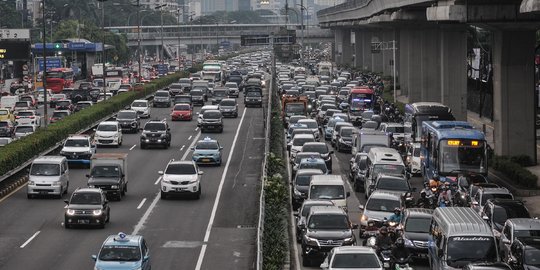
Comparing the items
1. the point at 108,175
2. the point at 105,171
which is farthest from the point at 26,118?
the point at 108,175

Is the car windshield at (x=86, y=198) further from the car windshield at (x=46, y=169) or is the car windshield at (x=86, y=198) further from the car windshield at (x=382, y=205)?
the car windshield at (x=382, y=205)

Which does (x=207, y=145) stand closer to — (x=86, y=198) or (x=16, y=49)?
(x=86, y=198)

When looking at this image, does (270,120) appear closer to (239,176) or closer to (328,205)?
(239,176)

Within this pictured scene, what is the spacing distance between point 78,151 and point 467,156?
19594mm

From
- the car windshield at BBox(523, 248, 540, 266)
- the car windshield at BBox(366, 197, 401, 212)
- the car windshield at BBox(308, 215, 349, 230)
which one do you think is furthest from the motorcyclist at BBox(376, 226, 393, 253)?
the car windshield at BBox(366, 197, 401, 212)

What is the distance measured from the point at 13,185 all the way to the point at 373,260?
27.9 meters

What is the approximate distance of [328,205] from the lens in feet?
131

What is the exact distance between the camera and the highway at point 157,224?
1491 inches

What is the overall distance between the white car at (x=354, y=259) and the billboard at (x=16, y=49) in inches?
4289

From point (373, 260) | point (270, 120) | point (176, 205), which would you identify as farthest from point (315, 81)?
point (373, 260)

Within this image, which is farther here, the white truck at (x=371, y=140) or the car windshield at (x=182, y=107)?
the car windshield at (x=182, y=107)

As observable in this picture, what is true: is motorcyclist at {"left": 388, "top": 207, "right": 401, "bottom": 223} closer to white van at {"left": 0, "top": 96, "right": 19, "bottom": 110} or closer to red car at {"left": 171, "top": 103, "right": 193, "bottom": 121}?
red car at {"left": 171, "top": 103, "right": 193, "bottom": 121}

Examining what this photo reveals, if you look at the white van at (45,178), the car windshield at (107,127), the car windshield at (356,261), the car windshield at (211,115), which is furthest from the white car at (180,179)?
the car windshield at (211,115)

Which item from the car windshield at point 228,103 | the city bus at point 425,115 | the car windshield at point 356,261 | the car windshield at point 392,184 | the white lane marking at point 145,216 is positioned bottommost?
the white lane marking at point 145,216
